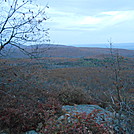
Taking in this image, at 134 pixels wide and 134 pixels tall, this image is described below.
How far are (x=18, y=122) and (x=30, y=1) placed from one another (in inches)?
138

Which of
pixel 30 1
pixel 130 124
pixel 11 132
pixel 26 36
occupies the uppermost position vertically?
pixel 30 1

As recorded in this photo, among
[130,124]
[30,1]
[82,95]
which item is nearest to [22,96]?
[82,95]

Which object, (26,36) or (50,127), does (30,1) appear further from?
(50,127)

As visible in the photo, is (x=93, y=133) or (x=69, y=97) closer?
(x=93, y=133)

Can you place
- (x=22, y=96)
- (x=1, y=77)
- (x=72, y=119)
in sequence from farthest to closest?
(x=1, y=77), (x=22, y=96), (x=72, y=119)

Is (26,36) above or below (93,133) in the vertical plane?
above

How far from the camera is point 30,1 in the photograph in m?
5.20

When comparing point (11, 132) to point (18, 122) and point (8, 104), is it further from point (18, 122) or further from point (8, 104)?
point (8, 104)

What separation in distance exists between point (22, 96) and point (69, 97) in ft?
6.63

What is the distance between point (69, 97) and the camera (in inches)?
276

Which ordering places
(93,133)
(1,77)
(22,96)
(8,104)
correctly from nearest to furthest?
(93,133), (8,104), (22,96), (1,77)

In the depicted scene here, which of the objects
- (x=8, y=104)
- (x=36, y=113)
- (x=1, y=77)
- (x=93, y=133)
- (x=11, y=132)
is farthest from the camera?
(x=1, y=77)

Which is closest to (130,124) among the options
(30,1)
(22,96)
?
(22,96)

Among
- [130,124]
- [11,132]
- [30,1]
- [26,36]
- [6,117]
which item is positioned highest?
[30,1]
